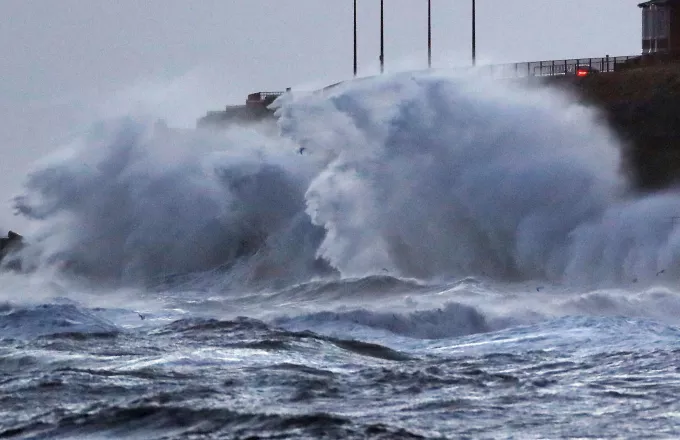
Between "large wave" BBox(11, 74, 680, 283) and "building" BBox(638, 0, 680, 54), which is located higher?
"building" BBox(638, 0, 680, 54)

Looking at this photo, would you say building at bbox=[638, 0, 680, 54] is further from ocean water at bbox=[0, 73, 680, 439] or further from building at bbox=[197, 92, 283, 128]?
building at bbox=[197, 92, 283, 128]

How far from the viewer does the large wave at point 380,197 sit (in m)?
26.6

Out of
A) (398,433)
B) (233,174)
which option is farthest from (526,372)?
(233,174)

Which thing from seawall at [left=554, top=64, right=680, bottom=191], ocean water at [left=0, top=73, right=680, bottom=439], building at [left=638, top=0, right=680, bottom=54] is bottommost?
ocean water at [left=0, top=73, right=680, bottom=439]

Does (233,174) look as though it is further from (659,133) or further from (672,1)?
(672,1)

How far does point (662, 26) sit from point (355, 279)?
16.6 meters

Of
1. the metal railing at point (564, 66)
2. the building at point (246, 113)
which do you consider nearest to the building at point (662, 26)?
the metal railing at point (564, 66)

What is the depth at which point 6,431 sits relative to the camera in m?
11.4

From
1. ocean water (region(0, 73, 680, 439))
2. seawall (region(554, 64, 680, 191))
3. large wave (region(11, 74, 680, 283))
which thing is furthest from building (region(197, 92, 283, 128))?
seawall (region(554, 64, 680, 191))

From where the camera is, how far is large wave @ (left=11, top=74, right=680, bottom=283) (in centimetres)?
2658

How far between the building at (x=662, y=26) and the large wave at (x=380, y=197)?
309 inches

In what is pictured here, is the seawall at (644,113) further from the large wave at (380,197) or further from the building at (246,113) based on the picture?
the building at (246,113)

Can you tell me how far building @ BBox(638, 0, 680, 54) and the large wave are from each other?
784cm

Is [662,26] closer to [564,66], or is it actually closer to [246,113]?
[564,66]
